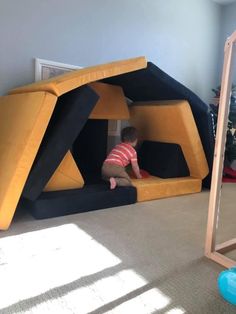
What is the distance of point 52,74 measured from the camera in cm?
306

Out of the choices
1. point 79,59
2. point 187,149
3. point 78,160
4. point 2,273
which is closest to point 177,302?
point 2,273

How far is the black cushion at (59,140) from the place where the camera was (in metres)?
2.04

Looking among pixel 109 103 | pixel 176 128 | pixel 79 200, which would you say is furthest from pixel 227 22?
pixel 79 200

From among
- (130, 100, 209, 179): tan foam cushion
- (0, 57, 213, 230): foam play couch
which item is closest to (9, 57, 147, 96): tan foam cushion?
(0, 57, 213, 230): foam play couch

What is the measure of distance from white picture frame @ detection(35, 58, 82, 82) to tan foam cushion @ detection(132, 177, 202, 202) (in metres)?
1.47

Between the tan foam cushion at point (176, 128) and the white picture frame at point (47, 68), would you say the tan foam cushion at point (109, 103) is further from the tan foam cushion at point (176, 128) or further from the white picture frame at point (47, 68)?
the white picture frame at point (47, 68)

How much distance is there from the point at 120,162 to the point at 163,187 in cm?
50

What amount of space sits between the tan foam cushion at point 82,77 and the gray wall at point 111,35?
2.53 feet

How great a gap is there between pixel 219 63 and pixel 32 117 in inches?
154

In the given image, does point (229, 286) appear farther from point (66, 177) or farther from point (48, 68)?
point (48, 68)

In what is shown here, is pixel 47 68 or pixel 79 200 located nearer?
pixel 79 200

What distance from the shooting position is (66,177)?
2393 millimetres

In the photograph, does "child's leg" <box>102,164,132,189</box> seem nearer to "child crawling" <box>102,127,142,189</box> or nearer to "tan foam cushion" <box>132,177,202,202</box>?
"child crawling" <box>102,127,142,189</box>

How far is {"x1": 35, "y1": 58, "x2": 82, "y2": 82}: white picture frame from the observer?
296cm
